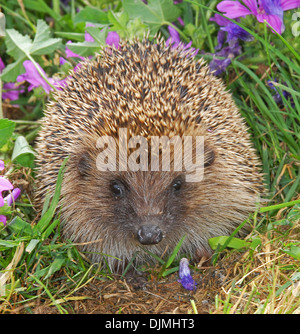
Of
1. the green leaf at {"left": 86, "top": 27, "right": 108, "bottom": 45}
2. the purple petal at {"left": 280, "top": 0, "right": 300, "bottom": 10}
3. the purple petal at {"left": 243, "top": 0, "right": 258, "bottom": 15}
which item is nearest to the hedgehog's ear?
the green leaf at {"left": 86, "top": 27, "right": 108, "bottom": 45}

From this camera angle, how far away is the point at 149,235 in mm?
2473

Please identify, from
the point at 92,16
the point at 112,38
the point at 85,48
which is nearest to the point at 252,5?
the point at 112,38

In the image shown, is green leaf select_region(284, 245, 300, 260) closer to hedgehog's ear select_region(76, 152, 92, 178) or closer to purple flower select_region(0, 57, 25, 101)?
hedgehog's ear select_region(76, 152, 92, 178)

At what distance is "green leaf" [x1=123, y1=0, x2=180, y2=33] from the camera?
3.52 meters

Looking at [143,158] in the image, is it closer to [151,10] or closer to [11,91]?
[151,10]

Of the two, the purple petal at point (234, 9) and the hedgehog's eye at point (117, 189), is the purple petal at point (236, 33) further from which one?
the hedgehog's eye at point (117, 189)

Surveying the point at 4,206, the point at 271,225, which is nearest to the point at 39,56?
the point at 4,206

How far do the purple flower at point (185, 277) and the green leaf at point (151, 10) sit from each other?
1.65 metres

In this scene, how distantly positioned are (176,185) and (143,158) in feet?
0.86

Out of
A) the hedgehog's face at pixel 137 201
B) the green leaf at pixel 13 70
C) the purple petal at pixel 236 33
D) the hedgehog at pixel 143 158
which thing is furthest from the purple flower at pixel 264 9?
the green leaf at pixel 13 70

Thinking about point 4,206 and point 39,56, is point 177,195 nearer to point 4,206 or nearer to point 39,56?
point 4,206

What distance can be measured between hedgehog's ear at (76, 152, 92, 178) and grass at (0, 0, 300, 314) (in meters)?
0.25

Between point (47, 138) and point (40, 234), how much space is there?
0.61m

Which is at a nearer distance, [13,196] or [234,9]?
[13,196]
